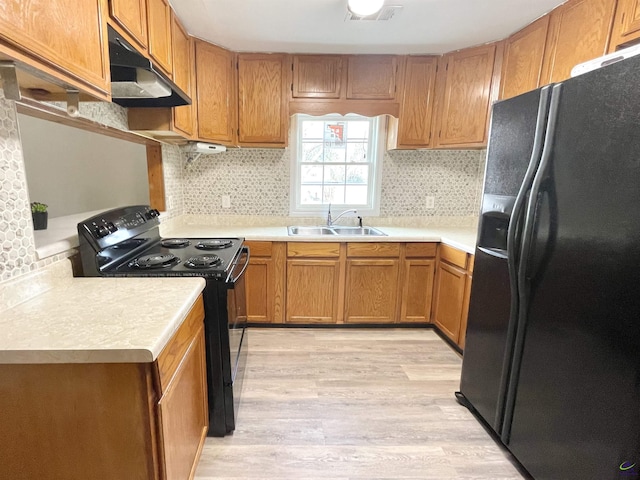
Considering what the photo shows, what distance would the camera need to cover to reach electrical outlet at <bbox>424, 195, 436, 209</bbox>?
3193 millimetres

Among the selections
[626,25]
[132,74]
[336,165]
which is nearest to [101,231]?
[132,74]

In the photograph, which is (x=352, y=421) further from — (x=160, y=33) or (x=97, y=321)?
(x=160, y=33)

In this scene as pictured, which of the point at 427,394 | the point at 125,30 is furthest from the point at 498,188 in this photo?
the point at 125,30

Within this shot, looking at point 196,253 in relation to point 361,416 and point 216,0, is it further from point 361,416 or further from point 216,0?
point 216,0

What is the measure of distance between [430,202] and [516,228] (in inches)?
73.3

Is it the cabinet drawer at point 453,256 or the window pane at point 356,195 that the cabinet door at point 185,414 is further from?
the window pane at point 356,195

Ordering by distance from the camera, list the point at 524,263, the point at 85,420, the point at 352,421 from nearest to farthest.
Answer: the point at 85,420, the point at 524,263, the point at 352,421

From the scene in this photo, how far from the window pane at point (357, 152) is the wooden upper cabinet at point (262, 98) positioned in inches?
29.0

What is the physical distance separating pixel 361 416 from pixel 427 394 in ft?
1.56

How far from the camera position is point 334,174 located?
3223 mm

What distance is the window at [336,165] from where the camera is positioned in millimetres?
3141

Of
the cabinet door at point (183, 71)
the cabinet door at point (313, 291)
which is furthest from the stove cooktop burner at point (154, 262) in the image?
the cabinet door at point (313, 291)

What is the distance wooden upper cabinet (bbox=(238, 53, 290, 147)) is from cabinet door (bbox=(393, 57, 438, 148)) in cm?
98

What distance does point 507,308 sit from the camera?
1519 mm
